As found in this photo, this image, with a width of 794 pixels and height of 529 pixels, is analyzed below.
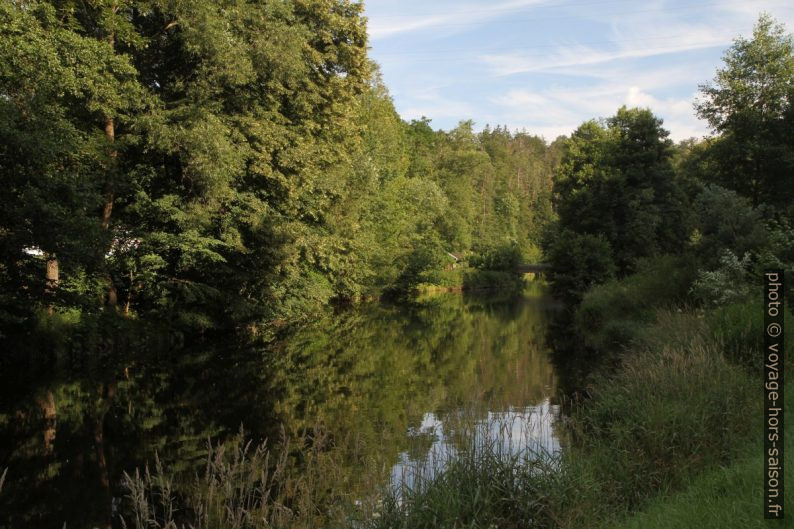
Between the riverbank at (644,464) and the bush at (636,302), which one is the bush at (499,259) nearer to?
the bush at (636,302)

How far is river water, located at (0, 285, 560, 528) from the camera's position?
25.4 feet

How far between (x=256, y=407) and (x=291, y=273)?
12.1 m

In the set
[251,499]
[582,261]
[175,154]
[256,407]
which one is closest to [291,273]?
[175,154]

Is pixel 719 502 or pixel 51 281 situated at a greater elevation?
pixel 51 281

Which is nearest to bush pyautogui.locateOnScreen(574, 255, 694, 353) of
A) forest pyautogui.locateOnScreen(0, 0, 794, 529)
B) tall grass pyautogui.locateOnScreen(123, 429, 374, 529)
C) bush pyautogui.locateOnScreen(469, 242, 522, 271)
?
forest pyautogui.locateOnScreen(0, 0, 794, 529)

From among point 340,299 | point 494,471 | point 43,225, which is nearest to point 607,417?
point 494,471

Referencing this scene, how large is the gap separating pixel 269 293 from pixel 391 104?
3710 cm

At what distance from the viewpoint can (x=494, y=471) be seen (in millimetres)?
6453

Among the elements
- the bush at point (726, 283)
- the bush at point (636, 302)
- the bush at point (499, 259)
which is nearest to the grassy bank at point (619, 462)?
the bush at point (726, 283)

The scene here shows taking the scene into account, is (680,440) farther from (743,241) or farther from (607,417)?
(743,241)

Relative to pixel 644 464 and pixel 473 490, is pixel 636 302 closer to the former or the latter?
pixel 644 464

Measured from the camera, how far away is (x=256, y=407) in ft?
43.7

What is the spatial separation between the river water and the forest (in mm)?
133

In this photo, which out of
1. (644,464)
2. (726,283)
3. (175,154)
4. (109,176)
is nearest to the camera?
(644,464)
